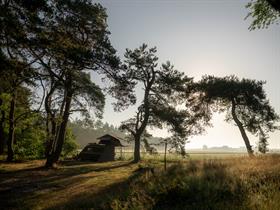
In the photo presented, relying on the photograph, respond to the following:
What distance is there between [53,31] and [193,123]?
26.8 m

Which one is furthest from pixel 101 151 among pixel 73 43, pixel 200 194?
pixel 200 194

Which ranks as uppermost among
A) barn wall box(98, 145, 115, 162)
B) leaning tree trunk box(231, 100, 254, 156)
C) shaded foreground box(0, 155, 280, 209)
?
leaning tree trunk box(231, 100, 254, 156)

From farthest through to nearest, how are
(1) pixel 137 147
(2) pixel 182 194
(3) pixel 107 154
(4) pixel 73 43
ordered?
1. (3) pixel 107 154
2. (1) pixel 137 147
3. (4) pixel 73 43
4. (2) pixel 182 194

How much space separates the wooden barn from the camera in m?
35.8

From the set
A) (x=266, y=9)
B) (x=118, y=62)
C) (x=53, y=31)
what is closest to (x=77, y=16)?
(x=53, y=31)

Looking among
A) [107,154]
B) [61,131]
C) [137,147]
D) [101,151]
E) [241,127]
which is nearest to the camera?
[61,131]

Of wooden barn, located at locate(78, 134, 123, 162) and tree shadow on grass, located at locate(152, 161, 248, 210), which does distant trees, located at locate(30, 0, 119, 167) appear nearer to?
tree shadow on grass, located at locate(152, 161, 248, 210)

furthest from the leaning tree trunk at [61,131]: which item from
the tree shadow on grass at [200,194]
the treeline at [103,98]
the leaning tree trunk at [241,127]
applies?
the leaning tree trunk at [241,127]

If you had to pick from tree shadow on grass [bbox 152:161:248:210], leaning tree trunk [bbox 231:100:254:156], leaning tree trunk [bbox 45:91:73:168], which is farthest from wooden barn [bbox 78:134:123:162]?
tree shadow on grass [bbox 152:161:248:210]

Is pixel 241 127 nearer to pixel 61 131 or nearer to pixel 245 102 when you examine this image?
pixel 245 102

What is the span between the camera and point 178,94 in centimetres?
3444

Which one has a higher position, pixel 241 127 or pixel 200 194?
pixel 241 127

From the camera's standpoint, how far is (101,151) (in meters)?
36.8

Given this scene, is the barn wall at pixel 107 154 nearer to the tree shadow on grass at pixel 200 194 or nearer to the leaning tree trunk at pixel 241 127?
the leaning tree trunk at pixel 241 127
